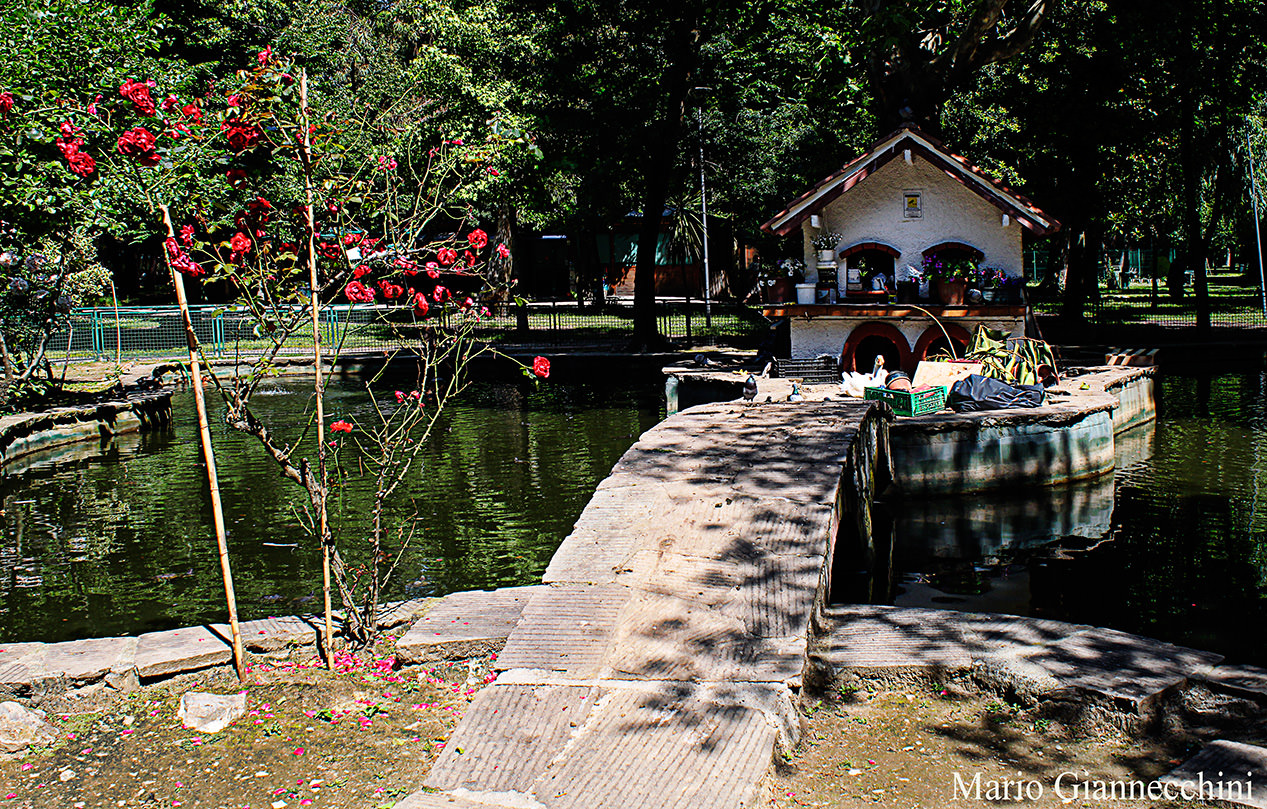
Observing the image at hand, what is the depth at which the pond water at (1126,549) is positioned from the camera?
1002cm

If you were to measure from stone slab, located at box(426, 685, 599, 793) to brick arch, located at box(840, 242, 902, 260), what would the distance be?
15.8 metres

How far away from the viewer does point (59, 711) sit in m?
5.95

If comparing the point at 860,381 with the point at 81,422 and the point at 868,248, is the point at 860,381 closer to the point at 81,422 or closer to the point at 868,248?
the point at 868,248

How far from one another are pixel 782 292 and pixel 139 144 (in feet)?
50.3

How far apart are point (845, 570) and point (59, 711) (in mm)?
7658

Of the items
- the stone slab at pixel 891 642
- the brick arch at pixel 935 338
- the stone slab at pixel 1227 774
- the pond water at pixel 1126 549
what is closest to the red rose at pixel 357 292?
the stone slab at pixel 891 642

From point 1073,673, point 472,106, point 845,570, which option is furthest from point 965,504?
point 472,106

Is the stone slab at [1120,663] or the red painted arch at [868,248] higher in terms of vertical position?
the red painted arch at [868,248]

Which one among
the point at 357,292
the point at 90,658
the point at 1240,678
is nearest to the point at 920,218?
the point at 1240,678

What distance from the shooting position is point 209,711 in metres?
5.70

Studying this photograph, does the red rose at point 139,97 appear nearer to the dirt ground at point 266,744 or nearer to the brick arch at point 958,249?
the dirt ground at point 266,744

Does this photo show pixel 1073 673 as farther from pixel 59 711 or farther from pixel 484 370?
pixel 484 370

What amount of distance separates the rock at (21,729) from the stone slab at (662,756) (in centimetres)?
288

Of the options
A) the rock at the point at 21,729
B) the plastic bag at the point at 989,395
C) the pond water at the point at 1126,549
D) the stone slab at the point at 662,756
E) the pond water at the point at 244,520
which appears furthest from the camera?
the plastic bag at the point at 989,395
